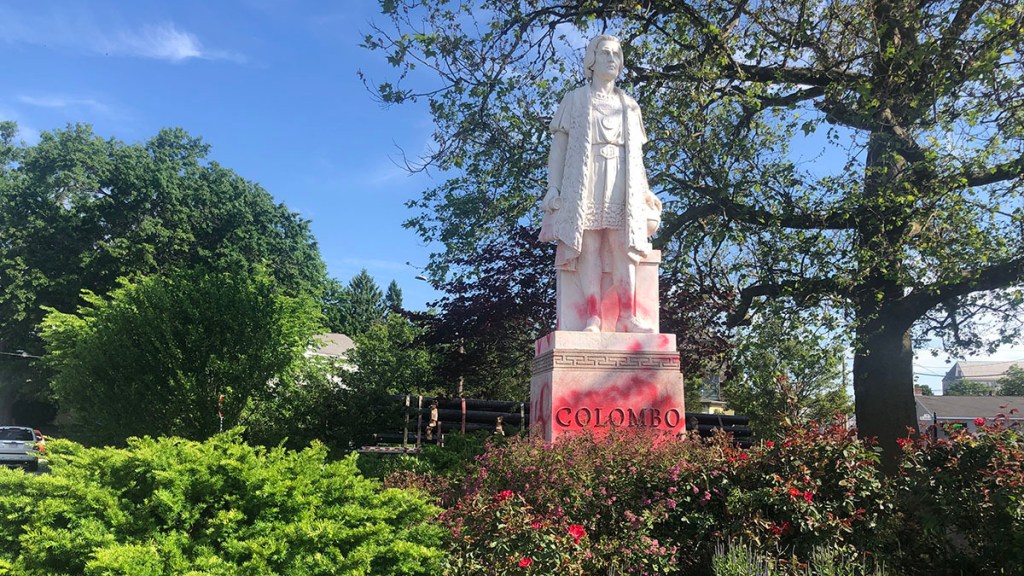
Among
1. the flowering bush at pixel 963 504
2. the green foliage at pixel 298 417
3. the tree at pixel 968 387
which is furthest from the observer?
the tree at pixel 968 387

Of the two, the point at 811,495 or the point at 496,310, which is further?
the point at 496,310

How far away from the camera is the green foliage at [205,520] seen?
11.6 ft

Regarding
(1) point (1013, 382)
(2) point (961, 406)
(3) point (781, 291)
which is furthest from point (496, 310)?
(1) point (1013, 382)

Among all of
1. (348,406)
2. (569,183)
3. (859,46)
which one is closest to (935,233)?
(859,46)

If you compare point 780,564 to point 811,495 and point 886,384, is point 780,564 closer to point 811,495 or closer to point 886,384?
point 811,495

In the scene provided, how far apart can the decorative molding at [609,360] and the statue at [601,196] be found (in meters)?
0.33

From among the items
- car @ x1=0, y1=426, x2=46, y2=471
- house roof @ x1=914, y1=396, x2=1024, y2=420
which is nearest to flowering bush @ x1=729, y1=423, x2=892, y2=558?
car @ x1=0, y1=426, x2=46, y2=471

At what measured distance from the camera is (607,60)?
7418 millimetres

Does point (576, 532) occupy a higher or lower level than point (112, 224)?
lower

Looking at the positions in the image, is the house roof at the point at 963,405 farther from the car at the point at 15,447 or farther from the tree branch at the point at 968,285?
the car at the point at 15,447

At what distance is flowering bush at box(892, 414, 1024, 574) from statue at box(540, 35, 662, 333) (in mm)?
2949

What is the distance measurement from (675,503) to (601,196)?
3559mm

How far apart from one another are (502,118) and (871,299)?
6079mm

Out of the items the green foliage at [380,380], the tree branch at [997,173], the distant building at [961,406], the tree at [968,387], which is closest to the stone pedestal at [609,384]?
the tree branch at [997,173]
